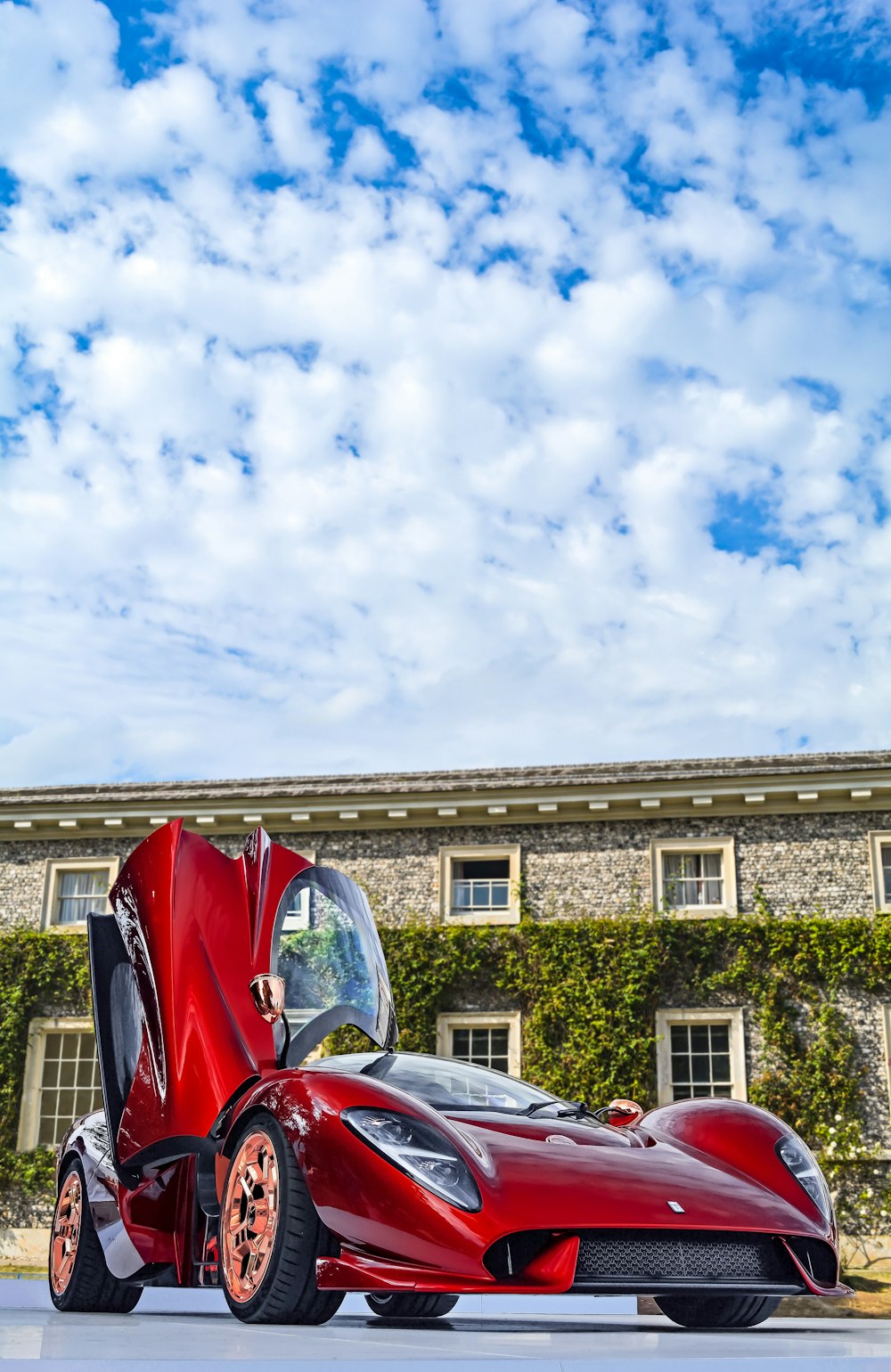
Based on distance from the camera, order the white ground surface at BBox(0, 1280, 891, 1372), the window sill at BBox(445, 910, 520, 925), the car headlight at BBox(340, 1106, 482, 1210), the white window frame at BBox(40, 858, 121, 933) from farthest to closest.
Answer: the white window frame at BBox(40, 858, 121, 933) < the window sill at BBox(445, 910, 520, 925) < the car headlight at BBox(340, 1106, 482, 1210) < the white ground surface at BBox(0, 1280, 891, 1372)

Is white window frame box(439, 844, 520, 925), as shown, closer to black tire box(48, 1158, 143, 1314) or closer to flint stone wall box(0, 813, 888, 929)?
flint stone wall box(0, 813, 888, 929)

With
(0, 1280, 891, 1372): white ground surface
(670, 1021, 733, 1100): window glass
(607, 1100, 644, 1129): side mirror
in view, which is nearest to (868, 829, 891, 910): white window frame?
(670, 1021, 733, 1100): window glass

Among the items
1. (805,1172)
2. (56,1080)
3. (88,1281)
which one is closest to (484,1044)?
(56,1080)

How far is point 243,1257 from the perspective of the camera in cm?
392

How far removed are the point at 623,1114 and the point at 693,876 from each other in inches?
516

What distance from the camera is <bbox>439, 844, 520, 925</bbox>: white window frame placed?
59.9 feet

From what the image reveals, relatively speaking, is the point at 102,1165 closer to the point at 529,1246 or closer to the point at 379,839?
the point at 529,1246

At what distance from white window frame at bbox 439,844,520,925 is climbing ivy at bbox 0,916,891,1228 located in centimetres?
23

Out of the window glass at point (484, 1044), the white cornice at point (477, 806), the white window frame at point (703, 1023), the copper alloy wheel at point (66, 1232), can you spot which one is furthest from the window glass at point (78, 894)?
the copper alloy wheel at point (66, 1232)

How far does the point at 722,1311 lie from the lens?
15.8ft

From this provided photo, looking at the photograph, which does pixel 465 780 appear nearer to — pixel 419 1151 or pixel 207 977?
pixel 207 977

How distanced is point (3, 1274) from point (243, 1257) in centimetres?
1402

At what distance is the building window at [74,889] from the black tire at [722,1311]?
15612mm

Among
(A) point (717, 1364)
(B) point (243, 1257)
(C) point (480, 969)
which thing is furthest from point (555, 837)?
(A) point (717, 1364)
